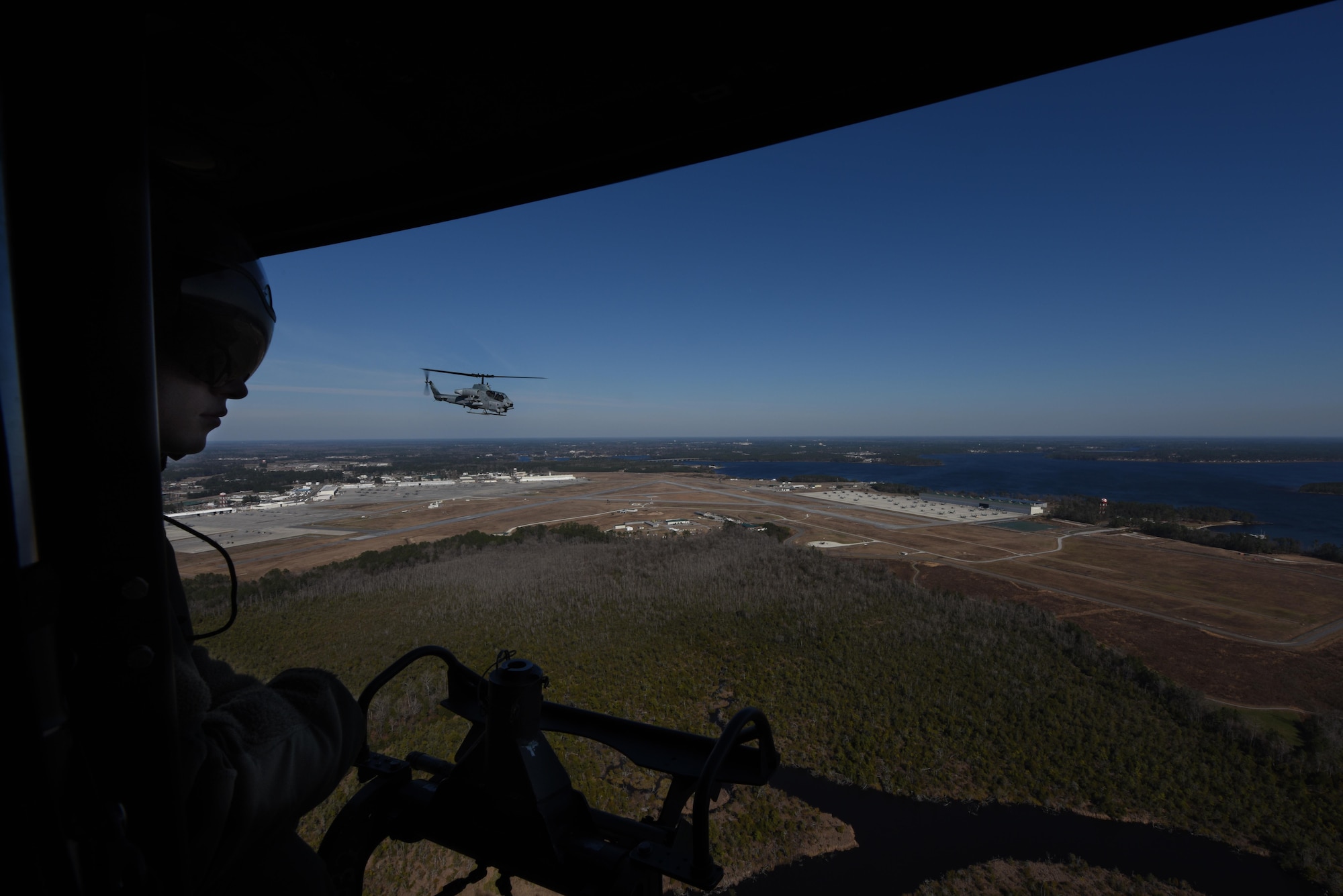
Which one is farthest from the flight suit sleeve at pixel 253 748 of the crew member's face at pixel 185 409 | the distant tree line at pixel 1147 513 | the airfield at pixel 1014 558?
the distant tree line at pixel 1147 513

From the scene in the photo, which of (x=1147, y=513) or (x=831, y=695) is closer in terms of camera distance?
(x=831, y=695)

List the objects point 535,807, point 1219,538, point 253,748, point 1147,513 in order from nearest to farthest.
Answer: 1. point 253,748
2. point 535,807
3. point 1219,538
4. point 1147,513

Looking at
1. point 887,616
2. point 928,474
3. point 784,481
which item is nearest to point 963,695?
point 887,616

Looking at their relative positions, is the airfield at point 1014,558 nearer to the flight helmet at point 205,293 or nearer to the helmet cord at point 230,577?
the helmet cord at point 230,577

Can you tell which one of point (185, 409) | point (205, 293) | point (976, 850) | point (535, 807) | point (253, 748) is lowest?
point (976, 850)

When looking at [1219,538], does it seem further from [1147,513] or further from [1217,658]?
[1217,658]

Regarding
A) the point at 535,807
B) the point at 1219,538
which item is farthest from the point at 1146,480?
the point at 535,807

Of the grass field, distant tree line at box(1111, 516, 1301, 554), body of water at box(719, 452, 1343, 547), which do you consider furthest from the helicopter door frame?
body of water at box(719, 452, 1343, 547)
